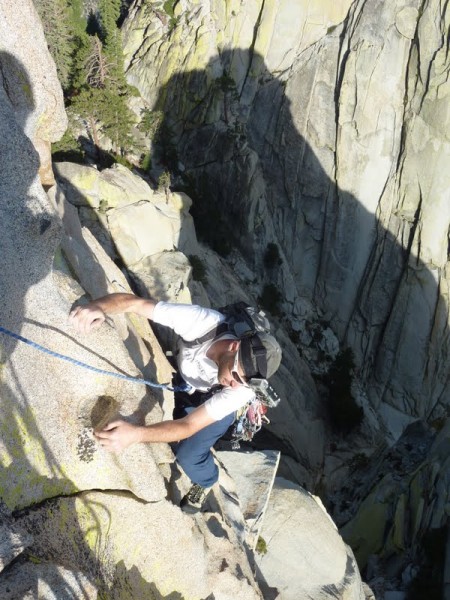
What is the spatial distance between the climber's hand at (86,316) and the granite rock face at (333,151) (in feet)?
93.0

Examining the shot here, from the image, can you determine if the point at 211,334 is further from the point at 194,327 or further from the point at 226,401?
the point at 226,401

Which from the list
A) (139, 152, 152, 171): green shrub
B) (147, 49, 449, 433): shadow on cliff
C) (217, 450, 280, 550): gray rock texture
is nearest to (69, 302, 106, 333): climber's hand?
(217, 450, 280, 550): gray rock texture

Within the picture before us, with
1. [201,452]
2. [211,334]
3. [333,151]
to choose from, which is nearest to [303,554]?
[201,452]

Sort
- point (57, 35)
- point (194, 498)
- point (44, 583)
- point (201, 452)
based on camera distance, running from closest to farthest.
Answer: point (44, 583) → point (201, 452) → point (194, 498) → point (57, 35)

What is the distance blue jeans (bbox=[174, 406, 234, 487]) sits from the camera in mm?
6720

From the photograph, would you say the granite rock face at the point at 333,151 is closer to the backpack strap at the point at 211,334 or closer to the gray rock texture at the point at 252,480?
the gray rock texture at the point at 252,480

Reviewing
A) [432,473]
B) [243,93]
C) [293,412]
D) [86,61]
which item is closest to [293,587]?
[432,473]

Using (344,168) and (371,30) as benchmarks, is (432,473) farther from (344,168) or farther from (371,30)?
(371,30)

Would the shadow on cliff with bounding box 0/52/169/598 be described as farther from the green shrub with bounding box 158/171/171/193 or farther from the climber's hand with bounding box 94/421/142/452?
the green shrub with bounding box 158/171/171/193

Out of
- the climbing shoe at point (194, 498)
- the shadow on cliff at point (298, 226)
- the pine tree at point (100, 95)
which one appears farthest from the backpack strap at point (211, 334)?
the shadow on cliff at point (298, 226)

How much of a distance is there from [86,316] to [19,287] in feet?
2.42

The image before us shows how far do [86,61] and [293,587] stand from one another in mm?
27168

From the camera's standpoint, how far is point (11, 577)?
181 inches

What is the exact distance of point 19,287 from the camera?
18.5 ft
